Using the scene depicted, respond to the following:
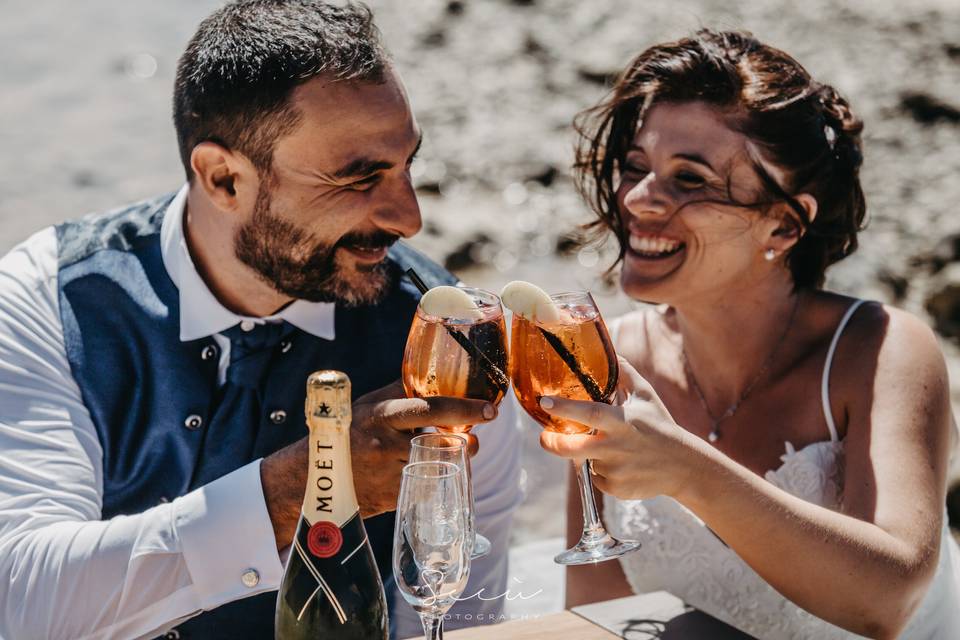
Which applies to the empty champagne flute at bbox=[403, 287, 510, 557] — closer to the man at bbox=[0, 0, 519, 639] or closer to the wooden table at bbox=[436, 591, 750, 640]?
the wooden table at bbox=[436, 591, 750, 640]

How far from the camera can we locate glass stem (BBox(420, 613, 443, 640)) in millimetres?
1668

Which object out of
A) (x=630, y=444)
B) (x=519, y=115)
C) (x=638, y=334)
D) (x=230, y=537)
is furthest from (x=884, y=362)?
(x=519, y=115)

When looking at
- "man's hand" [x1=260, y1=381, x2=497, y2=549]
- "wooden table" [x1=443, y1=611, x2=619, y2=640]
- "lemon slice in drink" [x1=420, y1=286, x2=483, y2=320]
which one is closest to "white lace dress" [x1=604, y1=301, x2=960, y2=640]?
"wooden table" [x1=443, y1=611, x2=619, y2=640]

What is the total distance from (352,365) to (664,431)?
3.35 ft

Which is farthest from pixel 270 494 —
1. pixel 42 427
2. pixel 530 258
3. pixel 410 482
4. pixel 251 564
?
pixel 530 258

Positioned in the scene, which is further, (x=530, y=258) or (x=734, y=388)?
(x=530, y=258)

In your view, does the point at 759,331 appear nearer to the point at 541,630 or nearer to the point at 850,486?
the point at 850,486

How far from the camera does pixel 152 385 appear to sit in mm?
2535

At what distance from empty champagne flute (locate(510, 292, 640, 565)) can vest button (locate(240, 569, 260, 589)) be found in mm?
626

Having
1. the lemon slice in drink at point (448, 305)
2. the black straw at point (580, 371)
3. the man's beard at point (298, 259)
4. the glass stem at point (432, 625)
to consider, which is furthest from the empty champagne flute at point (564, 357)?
the man's beard at point (298, 259)

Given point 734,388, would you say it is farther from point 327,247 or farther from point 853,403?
point 327,247

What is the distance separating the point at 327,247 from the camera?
2576 mm

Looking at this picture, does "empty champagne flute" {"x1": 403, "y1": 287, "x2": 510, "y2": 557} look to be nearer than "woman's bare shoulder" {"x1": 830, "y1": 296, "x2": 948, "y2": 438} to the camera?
Yes

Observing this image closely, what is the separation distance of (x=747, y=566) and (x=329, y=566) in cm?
155
